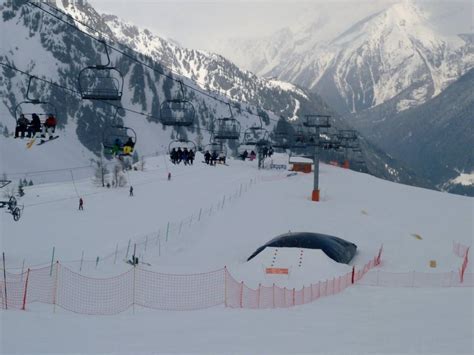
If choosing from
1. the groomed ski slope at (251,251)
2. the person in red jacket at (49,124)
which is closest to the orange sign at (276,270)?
the groomed ski slope at (251,251)

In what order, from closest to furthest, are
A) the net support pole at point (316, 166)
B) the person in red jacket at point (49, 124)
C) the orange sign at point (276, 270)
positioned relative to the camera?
the person in red jacket at point (49, 124), the orange sign at point (276, 270), the net support pole at point (316, 166)

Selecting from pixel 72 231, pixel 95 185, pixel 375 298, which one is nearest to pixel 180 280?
pixel 375 298

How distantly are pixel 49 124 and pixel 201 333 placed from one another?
1011cm

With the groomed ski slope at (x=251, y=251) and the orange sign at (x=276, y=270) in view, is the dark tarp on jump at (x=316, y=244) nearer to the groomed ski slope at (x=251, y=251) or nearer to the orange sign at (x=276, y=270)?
the groomed ski slope at (x=251, y=251)

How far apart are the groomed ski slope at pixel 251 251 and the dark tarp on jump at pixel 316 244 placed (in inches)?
50.2

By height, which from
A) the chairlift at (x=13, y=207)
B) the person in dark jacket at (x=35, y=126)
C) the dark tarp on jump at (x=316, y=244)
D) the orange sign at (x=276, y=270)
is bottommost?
the orange sign at (x=276, y=270)

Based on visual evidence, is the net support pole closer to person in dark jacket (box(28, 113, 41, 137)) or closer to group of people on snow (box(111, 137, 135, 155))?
group of people on snow (box(111, 137, 135, 155))

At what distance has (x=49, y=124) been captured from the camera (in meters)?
21.5

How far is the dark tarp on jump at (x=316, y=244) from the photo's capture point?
1213 inches

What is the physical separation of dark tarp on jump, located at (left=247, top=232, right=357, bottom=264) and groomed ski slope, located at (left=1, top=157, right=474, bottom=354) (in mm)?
1276

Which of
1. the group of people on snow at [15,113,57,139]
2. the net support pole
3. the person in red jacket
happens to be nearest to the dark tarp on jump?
the net support pole

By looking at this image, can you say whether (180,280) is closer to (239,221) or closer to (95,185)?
(239,221)

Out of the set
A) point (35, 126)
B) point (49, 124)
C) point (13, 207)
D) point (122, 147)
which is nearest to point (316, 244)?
point (122, 147)

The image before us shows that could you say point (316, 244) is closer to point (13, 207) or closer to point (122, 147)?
point (122, 147)
